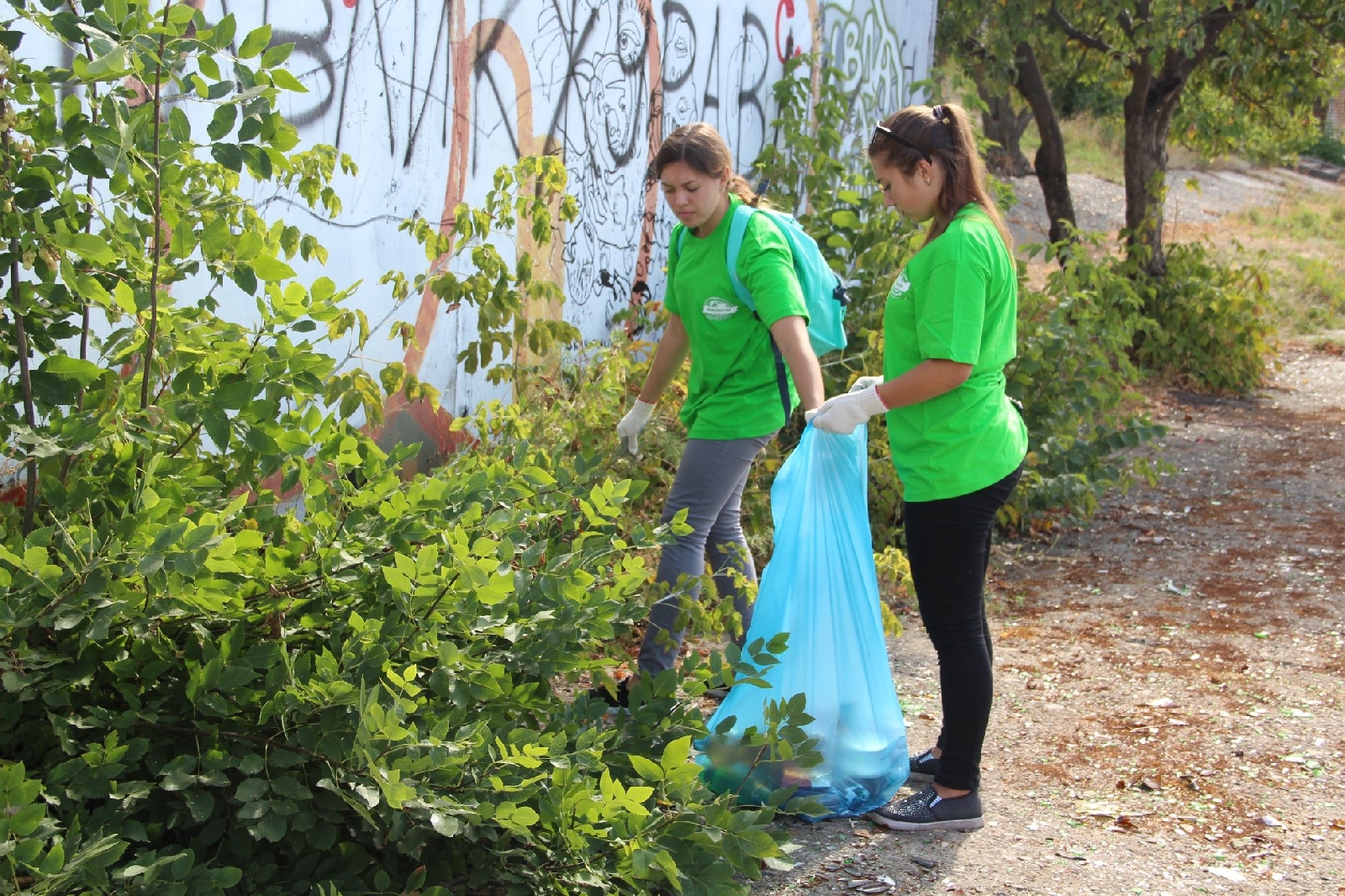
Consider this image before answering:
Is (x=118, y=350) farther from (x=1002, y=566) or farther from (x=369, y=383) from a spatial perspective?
(x=1002, y=566)

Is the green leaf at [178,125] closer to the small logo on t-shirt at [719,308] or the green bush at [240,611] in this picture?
the green bush at [240,611]

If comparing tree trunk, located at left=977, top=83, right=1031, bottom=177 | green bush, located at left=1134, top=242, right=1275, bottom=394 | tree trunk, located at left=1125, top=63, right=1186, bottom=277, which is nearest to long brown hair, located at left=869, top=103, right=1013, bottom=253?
green bush, located at left=1134, top=242, right=1275, bottom=394

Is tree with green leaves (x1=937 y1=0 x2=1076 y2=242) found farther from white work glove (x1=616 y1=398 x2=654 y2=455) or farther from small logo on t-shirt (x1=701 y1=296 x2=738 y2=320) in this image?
small logo on t-shirt (x1=701 y1=296 x2=738 y2=320)

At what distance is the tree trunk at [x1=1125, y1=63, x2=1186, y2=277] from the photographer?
10391 millimetres

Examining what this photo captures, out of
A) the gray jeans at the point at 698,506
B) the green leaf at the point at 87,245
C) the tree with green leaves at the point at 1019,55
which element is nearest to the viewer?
the green leaf at the point at 87,245

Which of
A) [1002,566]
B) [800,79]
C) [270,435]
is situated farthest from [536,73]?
[270,435]

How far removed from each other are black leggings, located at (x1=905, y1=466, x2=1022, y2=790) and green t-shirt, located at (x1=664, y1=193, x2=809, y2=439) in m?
0.62

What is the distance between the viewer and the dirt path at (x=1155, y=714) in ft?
9.58

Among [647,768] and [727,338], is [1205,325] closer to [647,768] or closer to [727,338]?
[727,338]

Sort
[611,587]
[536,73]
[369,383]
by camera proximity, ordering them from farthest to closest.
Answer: [536,73] < [369,383] < [611,587]

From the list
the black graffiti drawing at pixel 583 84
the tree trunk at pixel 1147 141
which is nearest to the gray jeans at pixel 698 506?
the black graffiti drawing at pixel 583 84

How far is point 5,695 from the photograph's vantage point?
2031 mm

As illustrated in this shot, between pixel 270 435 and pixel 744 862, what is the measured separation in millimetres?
1103

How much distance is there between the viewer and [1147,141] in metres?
10.9
